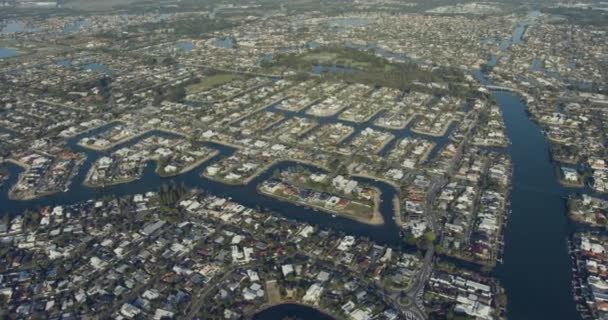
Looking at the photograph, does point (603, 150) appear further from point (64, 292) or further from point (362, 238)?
point (64, 292)

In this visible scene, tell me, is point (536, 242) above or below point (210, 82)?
below

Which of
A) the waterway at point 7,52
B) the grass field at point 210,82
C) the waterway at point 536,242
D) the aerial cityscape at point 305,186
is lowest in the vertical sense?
the waterway at point 536,242

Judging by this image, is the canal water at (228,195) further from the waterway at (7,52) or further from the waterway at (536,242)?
the waterway at (7,52)

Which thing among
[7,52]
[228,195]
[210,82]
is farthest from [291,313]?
[7,52]

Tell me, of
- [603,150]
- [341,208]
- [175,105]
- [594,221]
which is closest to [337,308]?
[341,208]

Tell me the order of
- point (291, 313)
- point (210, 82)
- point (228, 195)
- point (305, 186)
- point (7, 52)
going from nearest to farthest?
point (291, 313)
point (228, 195)
point (305, 186)
point (210, 82)
point (7, 52)

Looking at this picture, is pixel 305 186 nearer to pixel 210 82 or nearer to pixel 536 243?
pixel 536 243

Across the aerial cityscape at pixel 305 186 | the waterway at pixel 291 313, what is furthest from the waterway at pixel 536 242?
the waterway at pixel 291 313

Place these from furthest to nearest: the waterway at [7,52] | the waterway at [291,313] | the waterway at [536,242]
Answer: the waterway at [7,52] → the waterway at [536,242] → the waterway at [291,313]

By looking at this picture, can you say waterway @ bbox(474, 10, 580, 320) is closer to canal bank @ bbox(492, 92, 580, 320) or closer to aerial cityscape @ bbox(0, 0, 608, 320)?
canal bank @ bbox(492, 92, 580, 320)
